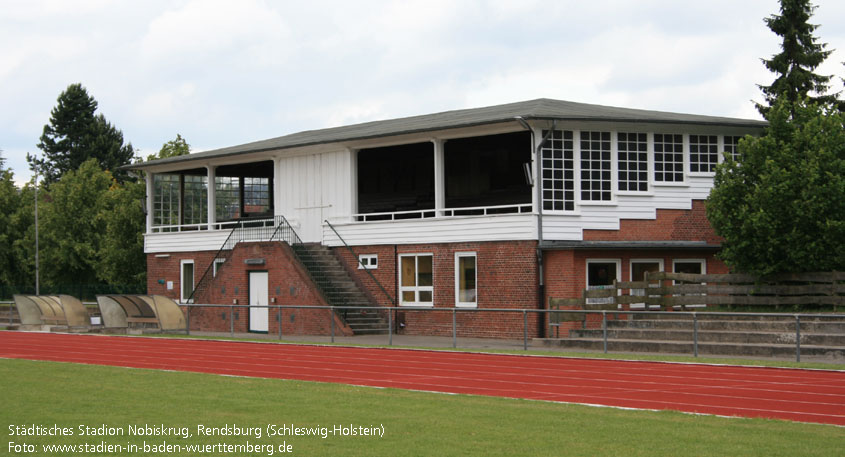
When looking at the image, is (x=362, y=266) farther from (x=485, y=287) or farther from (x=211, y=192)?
(x=211, y=192)

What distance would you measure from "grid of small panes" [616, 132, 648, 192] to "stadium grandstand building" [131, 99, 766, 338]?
0.04 m

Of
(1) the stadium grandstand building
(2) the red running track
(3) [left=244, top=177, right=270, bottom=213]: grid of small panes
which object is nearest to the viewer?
(2) the red running track

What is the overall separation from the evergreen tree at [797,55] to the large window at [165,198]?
2691cm

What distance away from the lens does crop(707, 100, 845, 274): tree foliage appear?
29094 mm

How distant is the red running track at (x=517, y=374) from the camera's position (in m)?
16.5


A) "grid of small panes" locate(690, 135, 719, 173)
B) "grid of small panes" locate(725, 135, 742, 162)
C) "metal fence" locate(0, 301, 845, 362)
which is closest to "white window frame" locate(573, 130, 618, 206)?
"grid of small panes" locate(690, 135, 719, 173)

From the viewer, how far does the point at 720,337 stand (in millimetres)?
25953

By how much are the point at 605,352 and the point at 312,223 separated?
54.0 feet

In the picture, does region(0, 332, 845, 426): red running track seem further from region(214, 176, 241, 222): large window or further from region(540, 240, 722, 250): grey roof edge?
region(214, 176, 241, 222): large window

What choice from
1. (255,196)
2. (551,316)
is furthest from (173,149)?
(551,316)

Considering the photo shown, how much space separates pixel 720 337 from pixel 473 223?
10.2m

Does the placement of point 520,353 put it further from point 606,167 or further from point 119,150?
point 119,150

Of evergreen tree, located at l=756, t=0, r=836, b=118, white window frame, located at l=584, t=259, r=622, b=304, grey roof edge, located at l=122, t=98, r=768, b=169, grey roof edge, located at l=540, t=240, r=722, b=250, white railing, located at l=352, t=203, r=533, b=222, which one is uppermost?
evergreen tree, located at l=756, t=0, r=836, b=118

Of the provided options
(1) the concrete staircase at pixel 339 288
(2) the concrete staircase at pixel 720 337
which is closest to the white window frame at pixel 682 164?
(2) the concrete staircase at pixel 720 337
